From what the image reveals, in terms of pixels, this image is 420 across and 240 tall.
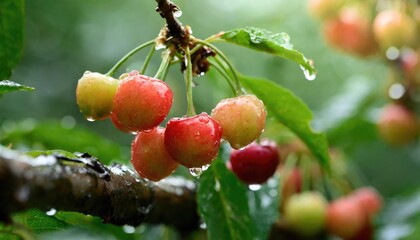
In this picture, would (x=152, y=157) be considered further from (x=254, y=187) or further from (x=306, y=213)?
(x=306, y=213)

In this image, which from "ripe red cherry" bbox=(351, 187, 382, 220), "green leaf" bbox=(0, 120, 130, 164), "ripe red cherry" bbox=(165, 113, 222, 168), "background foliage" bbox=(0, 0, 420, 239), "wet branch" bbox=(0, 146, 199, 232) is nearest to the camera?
"wet branch" bbox=(0, 146, 199, 232)

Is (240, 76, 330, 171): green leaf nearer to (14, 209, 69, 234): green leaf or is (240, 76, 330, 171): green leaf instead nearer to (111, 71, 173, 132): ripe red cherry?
(111, 71, 173, 132): ripe red cherry

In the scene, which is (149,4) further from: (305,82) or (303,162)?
(303,162)

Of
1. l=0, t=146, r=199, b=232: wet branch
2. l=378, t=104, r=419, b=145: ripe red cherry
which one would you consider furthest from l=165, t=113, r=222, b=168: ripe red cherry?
l=378, t=104, r=419, b=145: ripe red cherry

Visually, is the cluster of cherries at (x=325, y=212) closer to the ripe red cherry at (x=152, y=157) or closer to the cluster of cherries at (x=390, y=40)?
the cluster of cherries at (x=390, y=40)

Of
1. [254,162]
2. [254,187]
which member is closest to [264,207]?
[254,187]

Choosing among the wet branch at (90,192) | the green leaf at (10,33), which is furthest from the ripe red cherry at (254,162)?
the green leaf at (10,33)
